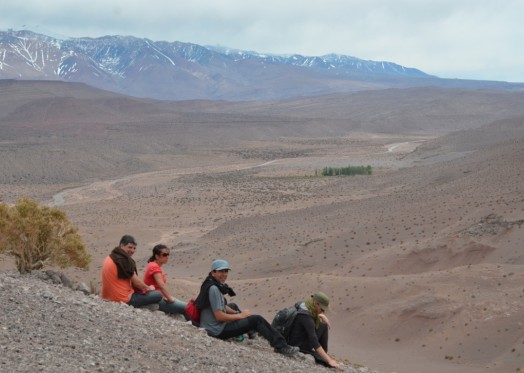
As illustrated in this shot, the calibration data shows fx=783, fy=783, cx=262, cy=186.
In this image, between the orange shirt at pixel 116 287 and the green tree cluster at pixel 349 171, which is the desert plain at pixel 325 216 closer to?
the green tree cluster at pixel 349 171

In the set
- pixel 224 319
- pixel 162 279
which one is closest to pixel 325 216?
pixel 162 279

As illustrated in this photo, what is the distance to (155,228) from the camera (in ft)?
140

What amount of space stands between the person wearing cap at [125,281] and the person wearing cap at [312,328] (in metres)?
2.12

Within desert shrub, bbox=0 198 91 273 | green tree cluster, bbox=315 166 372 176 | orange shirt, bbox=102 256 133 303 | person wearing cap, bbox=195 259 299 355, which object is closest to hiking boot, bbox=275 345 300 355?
person wearing cap, bbox=195 259 299 355

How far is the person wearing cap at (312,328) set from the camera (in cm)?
970

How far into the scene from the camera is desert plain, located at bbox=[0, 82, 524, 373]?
687 inches

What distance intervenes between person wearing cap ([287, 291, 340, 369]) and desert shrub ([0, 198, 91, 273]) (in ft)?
23.8

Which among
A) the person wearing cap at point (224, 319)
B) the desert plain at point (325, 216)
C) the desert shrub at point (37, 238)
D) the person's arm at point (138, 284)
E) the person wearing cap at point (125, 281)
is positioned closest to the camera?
the person wearing cap at point (224, 319)

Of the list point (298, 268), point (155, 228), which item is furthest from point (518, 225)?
point (155, 228)

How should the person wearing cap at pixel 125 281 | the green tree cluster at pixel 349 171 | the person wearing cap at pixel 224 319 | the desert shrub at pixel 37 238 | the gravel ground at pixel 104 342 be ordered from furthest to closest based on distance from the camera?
the green tree cluster at pixel 349 171 → the desert shrub at pixel 37 238 → the person wearing cap at pixel 125 281 → the person wearing cap at pixel 224 319 → the gravel ground at pixel 104 342

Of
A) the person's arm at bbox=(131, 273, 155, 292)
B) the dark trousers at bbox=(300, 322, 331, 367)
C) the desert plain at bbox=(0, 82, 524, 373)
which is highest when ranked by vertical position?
the person's arm at bbox=(131, 273, 155, 292)

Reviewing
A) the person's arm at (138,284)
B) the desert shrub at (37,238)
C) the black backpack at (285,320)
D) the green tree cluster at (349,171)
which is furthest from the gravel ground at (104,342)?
the green tree cluster at (349,171)

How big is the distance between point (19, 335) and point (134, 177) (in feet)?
218

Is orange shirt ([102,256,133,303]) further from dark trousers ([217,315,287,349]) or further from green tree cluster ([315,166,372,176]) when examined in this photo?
green tree cluster ([315,166,372,176])
